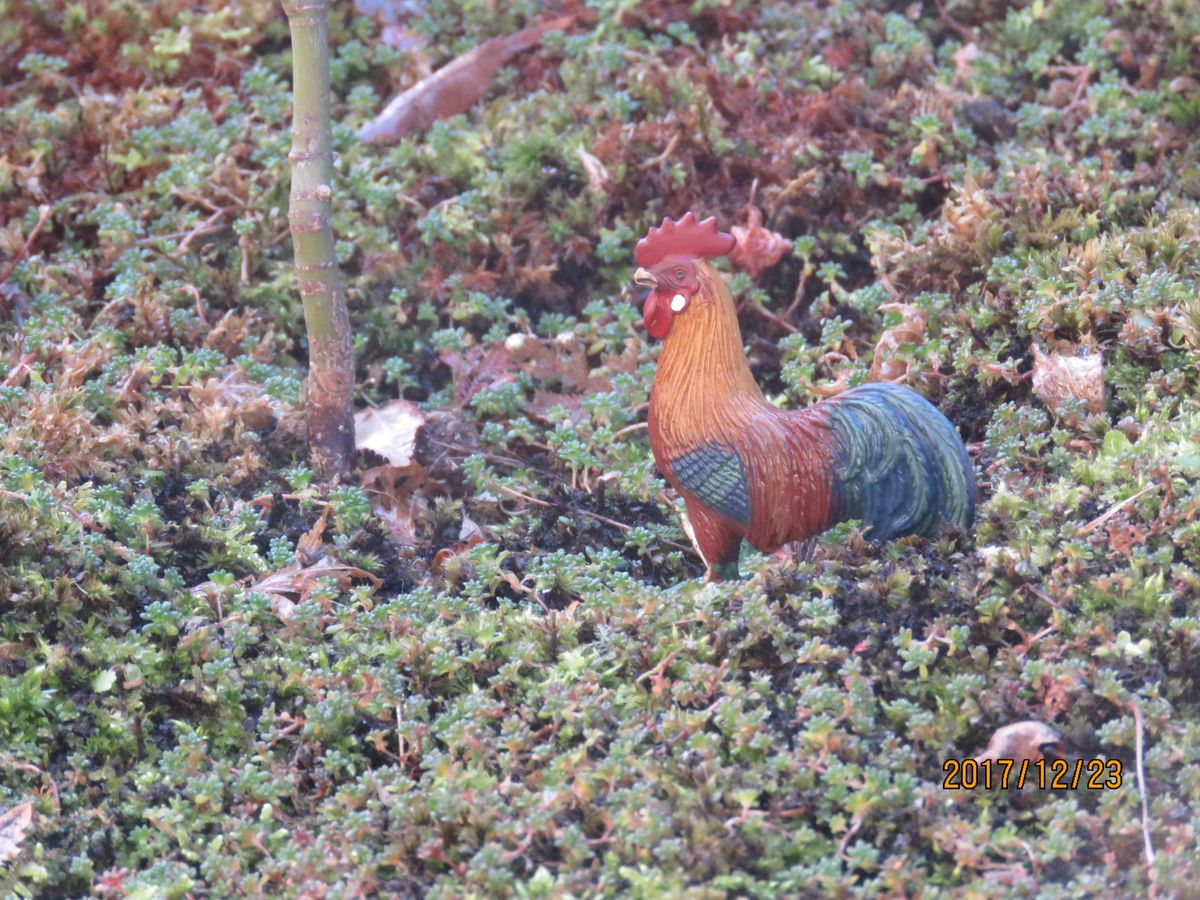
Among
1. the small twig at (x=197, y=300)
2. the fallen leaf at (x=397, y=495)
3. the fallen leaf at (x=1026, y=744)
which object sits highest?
the small twig at (x=197, y=300)

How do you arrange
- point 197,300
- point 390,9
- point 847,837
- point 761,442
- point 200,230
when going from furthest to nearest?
1. point 390,9
2. point 200,230
3. point 197,300
4. point 761,442
5. point 847,837

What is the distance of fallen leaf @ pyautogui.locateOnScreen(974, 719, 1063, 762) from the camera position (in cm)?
272

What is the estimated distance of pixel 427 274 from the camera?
15.8 ft

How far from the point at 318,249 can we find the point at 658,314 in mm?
1086

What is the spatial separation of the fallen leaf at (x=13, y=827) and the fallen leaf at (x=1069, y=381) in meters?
2.71

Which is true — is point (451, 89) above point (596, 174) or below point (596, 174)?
above

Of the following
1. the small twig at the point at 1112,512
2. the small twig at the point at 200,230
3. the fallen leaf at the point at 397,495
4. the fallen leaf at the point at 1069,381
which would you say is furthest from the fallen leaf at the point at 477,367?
the small twig at the point at 1112,512

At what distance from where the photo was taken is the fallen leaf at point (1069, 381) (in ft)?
12.1

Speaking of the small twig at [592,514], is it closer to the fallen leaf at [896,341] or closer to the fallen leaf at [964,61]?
the fallen leaf at [896,341]

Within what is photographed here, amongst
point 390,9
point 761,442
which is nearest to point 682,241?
point 761,442

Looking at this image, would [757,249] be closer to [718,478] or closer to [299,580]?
[718,478]

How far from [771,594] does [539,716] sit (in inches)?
24.3

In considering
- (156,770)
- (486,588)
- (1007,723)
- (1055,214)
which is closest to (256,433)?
(486,588)

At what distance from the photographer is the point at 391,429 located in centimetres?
417
